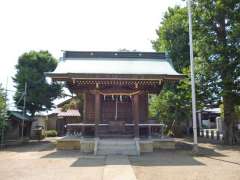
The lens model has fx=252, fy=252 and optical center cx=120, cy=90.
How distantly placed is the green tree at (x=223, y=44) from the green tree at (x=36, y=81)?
16.0 metres

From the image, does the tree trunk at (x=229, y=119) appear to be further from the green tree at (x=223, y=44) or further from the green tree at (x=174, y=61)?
the green tree at (x=174, y=61)

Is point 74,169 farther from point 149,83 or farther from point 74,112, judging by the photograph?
point 74,112

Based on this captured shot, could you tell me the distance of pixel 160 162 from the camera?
34.6ft

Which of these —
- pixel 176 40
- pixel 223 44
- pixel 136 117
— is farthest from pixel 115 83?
pixel 176 40

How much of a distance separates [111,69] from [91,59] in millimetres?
2765

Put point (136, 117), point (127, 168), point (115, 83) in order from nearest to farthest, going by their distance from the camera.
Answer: point (127, 168), point (136, 117), point (115, 83)

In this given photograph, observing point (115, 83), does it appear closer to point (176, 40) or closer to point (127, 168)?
point (127, 168)

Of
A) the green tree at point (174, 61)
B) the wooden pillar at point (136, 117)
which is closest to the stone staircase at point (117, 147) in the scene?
the wooden pillar at point (136, 117)

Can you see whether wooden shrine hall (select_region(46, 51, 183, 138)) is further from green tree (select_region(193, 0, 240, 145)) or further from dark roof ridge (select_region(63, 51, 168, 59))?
green tree (select_region(193, 0, 240, 145))

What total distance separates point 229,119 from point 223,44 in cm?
559

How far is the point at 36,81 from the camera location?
85.9 ft

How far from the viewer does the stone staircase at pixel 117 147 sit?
13130mm

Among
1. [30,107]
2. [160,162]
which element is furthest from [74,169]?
[30,107]

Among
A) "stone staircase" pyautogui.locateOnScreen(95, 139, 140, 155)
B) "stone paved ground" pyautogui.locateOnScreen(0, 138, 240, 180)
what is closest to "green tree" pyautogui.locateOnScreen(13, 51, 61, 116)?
"stone staircase" pyautogui.locateOnScreen(95, 139, 140, 155)
